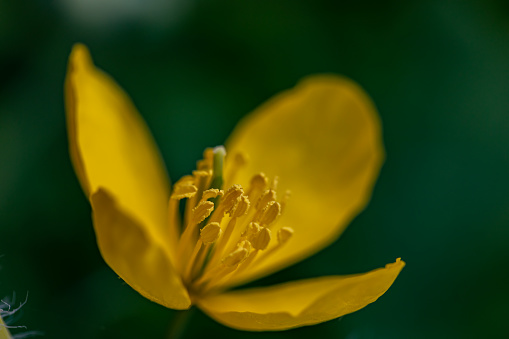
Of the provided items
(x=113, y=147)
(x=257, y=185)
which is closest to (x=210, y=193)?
(x=257, y=185)

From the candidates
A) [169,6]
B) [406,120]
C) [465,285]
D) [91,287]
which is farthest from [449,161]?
[91,287]

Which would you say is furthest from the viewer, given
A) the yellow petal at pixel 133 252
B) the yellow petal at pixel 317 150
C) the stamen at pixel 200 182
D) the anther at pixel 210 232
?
the yellow petal at pixel 317 150

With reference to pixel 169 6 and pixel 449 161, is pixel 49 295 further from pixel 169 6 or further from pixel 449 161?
pixel 449 161

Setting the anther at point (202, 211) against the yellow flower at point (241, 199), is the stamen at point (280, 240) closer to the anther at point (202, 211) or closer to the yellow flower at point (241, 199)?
the yellow flower at point (241, 199)

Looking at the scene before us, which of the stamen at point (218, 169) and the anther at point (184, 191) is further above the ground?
the stamen at point (218, 169)

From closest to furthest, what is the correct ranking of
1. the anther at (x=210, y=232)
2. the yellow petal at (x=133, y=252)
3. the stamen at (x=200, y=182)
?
the yellow petal at (x=133, y=252), the anther at (x=210, y=232), the stamen at (x=200, y=182)

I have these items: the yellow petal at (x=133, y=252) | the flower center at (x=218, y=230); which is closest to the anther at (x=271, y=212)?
the flower center at (x=218, y=230)

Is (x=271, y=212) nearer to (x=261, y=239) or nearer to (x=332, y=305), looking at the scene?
(x=261, y=239)
